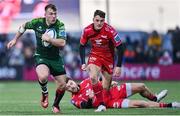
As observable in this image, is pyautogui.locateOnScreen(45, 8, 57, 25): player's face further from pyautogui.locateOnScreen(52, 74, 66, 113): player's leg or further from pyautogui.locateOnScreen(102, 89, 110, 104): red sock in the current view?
pyautogui.locateOnScreen(102, 89, 110, 104): red sock

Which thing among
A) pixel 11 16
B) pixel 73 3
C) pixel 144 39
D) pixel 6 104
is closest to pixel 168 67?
pixel 144 39

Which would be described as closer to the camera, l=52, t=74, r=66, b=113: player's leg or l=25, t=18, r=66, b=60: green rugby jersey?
l=52, t=74, r=66, b=113: player's leg

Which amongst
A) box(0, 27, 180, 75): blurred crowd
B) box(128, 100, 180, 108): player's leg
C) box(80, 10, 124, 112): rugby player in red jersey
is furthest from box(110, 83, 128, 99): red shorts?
box(0, 27, 180, 75): blurred crowd

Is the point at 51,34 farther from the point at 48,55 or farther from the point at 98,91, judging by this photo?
the point at 98,91

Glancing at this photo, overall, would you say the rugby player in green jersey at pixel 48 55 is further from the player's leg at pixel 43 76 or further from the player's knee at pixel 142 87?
the player's knee at pixel 142 87

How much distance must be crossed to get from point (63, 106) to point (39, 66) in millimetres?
2074

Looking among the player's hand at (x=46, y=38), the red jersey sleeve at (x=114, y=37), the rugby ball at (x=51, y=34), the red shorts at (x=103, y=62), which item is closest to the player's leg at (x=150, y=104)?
the red shorts at (x=103, y=62)

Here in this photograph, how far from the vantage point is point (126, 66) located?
3528 cm

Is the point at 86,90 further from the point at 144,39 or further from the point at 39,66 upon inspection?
the point at 144,39

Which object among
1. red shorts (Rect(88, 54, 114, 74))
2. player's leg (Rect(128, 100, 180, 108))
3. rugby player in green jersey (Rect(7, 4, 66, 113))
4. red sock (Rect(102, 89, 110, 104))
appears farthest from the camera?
red shorts (Rect(88, 54, 114, 74))

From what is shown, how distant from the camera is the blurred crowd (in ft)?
114

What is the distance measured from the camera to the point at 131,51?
35.2m

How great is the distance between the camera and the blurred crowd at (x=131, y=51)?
34656 millimetres

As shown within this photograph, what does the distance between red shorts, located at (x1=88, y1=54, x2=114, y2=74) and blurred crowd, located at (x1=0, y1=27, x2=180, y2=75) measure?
17009 mm
